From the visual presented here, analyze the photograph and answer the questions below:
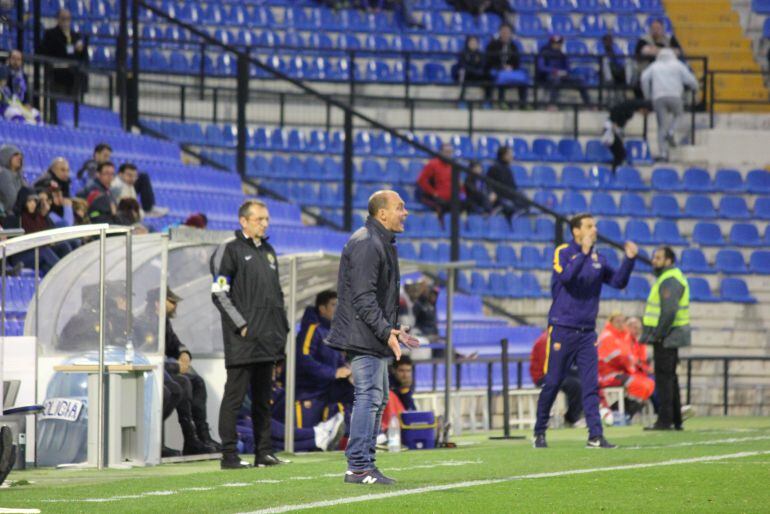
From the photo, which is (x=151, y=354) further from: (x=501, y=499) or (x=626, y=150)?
(x=626, y=150)

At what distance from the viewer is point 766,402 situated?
22.4 m

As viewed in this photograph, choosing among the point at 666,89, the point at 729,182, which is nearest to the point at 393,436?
the point at 729,182

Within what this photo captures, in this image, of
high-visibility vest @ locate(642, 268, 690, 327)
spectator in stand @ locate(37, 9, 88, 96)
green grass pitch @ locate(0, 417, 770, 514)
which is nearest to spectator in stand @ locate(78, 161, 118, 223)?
→ spectator in stand @ locate(37, 9, 88, 96)

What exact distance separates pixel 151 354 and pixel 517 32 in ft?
61.4

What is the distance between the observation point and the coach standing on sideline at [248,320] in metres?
12.6

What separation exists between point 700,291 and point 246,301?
43.1 ft

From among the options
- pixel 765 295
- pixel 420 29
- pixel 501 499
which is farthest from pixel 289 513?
pixel 420 29

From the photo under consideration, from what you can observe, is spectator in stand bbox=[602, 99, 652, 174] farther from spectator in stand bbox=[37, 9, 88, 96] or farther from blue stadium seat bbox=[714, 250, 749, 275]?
spectator in stand bbox=[37, 9, 88, 96]

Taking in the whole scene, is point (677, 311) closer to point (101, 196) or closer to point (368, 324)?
point (101, 196)

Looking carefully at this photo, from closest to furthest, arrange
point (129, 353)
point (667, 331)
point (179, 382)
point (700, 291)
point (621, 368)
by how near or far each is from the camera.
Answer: point (129, 353) < point (179, 382) < point (667, 331) < point (621, 368) < point (700, 291)

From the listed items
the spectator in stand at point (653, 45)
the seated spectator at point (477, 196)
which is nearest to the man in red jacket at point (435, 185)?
the seated spectator at point (477, 196)

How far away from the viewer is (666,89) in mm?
27328

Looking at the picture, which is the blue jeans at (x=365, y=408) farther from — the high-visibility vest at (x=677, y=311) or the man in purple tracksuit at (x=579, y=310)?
the high-visibility vest at (x=677, y=311)

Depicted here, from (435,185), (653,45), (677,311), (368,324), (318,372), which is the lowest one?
(318,372)
